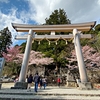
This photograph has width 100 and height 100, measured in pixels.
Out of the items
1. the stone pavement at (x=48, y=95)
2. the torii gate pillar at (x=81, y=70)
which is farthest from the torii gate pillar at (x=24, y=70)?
the torii gate pillar at (x=81, y=70)

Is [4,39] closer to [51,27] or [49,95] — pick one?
[51,27]

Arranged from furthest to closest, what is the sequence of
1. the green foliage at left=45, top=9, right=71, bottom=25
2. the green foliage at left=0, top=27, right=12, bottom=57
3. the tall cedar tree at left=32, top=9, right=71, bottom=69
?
the green foliage at left=0, top=27, right=12, bottom=57 < the green foliage at left=45, top=9, right=71, bottom=25 < the tall cedar tree at left=32, top=9, right=71, bottom=69

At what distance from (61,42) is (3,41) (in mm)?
20810

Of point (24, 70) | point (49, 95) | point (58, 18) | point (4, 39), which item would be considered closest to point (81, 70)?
point (49, 95)

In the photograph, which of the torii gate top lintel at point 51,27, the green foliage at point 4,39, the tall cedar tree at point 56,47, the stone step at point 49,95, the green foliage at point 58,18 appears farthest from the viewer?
the green foliage at point 4,39

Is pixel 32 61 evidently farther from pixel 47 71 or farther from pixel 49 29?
pixel 49 29

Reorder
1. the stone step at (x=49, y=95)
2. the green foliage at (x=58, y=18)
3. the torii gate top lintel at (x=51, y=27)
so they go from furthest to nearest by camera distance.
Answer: the green foliage at (x=58, y=18), the torii gate top lintel at (x=51, y=27), the stone step at (x=49, y=95)

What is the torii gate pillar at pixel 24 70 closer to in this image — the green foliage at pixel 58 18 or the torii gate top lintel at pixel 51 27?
the torii gate top lintel at pixel 51 27

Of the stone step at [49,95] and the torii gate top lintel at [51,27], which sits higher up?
the torii gate top lintel at [51,27]

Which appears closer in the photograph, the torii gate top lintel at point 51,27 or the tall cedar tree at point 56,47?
the torii gate top lintel at point 51,27

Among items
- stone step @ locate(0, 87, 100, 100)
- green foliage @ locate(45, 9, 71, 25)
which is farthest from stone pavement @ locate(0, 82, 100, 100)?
green foliage @ locate(45, 9, 71, 25)

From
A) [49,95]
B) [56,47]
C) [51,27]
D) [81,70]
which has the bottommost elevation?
[49,95]

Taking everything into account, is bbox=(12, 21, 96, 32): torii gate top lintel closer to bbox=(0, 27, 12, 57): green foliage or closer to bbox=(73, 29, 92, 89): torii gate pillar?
bbox=(73, 29, 92, 89): torii gate pillar

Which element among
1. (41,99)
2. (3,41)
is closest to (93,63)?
(41,99)
